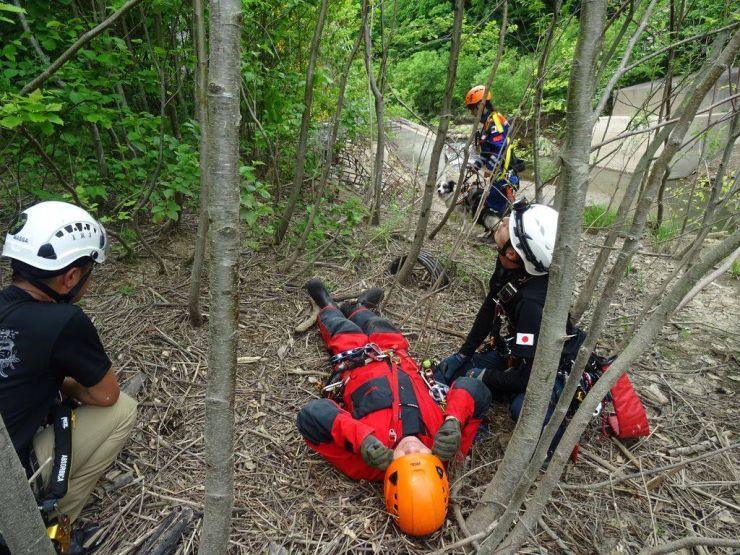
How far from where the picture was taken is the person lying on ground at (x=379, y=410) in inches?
90.5

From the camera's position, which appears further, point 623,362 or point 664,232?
point 664,232

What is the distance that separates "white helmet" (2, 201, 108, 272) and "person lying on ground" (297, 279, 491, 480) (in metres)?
1.40

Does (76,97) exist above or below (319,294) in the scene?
above

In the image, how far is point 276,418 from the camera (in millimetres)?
2703

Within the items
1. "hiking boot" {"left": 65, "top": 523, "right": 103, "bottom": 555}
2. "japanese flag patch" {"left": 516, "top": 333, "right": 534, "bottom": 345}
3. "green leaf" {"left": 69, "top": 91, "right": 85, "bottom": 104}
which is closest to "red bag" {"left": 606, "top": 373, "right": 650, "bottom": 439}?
"japanese flag patch" {"left": 516, "top": 333, "right": 534, "bottom": 345}

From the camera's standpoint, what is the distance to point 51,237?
1.88 m

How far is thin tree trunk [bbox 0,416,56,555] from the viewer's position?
86 centimetres

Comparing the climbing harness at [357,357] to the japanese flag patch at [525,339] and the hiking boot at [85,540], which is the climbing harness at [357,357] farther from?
the hiking boot at [85,540]

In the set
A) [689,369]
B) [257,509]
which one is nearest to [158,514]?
[257,509]

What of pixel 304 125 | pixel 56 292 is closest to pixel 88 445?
pixel 56 292

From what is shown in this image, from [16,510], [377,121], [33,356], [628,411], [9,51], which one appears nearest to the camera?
[16,510]

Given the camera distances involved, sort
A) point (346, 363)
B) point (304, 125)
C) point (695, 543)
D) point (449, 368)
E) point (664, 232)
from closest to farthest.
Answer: point (695, 543), point (346, 363), point (449, 368), point (304, 125), point (664, 232)

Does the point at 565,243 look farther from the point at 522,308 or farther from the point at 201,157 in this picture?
the point at 201,157

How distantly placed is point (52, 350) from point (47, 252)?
43 cm
